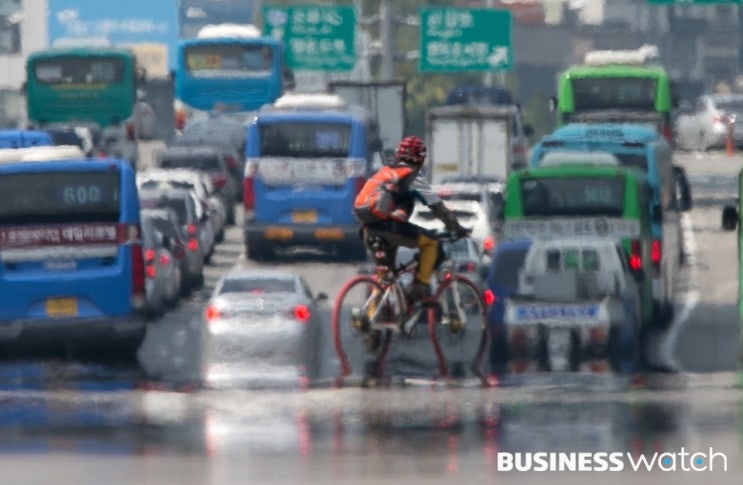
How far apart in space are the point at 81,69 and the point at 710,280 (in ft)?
72.4

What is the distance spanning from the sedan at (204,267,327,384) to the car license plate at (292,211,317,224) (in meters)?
10.9

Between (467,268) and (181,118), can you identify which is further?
(181,118)

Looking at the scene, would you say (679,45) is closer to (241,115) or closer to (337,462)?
(241,115)

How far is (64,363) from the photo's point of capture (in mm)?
23484

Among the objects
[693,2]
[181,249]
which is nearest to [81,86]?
[693,2]

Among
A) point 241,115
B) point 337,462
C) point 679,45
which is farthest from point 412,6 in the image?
point 337,462

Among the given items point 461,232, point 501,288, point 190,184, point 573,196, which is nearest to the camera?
point 461,232

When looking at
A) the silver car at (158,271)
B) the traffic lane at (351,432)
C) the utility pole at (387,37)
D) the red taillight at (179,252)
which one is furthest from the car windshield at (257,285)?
the utility pole at (387,37)

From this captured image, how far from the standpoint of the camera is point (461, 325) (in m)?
21.4

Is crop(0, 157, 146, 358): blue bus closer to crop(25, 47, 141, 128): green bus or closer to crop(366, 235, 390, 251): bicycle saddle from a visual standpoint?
crop(366, 235, 390, 251): bicycle saddle

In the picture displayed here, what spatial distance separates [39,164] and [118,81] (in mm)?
29918

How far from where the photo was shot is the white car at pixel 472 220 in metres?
33.0

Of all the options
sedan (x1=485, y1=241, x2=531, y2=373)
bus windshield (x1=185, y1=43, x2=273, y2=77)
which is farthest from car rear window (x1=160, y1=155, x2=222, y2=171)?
sedan (x1=485, y1=241, x2=531, y2=373)

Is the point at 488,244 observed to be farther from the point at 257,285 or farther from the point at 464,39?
the point at 464,39
